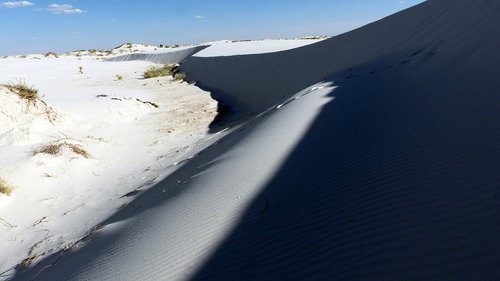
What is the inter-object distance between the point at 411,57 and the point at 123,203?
658 centimetres

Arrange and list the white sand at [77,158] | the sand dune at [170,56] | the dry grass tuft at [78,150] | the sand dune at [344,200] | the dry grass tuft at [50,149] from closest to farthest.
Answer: the sand dune at [344,200]
the white sand at [77,158]
the dry grass tuft at [50,149]
the dry grass tuft at [78,150]
the sand dune at [170,56]

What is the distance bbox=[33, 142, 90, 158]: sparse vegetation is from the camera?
7.51 m

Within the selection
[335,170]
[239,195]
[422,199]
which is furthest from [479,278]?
[239,195]

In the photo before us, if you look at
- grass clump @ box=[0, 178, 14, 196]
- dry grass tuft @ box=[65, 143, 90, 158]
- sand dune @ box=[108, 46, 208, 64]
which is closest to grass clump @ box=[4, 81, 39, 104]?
dry grass tuft @ box=[65, 143, 90, 158]

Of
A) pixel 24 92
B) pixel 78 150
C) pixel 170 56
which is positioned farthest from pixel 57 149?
pixel 170 56

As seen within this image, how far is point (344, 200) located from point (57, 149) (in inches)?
251

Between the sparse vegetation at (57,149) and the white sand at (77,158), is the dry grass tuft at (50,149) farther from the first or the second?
the white sand at (77,158)

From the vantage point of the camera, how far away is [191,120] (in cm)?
1084

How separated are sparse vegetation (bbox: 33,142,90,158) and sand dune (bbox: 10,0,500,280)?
2.73 m

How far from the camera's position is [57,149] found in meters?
7.62

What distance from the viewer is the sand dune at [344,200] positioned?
2.25m

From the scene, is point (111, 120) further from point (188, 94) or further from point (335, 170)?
point (335, 170)

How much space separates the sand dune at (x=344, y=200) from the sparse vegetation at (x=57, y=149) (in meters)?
2.73

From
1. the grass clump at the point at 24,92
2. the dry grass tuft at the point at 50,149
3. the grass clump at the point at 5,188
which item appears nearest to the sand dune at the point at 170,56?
the grass clump at the point at 24,92
